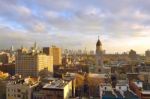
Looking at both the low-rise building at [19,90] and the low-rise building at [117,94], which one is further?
the low-rise building at [19,90]

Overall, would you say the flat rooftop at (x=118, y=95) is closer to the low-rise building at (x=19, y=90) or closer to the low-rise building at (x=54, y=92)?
the low-rise building at (x=54, y=92)

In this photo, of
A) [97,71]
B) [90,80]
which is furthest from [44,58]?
[90,80]

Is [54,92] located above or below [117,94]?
below

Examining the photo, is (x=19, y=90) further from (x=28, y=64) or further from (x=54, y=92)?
(x=28, y=64)

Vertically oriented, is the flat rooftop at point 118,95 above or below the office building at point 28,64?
below

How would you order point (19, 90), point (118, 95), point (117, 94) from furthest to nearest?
1. point (19, 90)
2. point (117, 94)
3. point (118, 95)

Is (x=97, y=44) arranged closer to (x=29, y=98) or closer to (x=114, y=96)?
(x=29, y=98)

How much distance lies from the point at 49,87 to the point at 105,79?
1369 cm

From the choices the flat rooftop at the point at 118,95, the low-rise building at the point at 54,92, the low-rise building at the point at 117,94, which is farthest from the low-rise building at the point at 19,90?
the flat rooftop at the point at 118,95

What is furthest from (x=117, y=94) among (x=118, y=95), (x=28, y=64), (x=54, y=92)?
(x=28, y=64)

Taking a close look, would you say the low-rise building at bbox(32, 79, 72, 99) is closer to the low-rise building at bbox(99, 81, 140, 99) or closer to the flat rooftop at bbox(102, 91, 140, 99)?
the low-rise building at bbox(99, 81, 140, 99)

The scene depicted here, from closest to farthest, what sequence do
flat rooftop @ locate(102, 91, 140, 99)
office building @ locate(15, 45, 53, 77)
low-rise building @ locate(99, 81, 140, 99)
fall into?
1. flat rooftop @ locate(102, 91, 140, 99)
2. low-rise building @ locate(99, 81, 140, 99)
3. office building @ locate(15, 45, 53, 77)

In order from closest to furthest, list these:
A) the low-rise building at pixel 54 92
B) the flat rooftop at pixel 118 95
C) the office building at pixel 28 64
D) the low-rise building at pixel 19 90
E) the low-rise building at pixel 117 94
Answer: the flat rooftop at pixel 118 95
the low-rise building at pixel 117 94
the low-rise building at pixel 54 92
the low-rise building at pixel 19 90
the office building at pixel 28 64

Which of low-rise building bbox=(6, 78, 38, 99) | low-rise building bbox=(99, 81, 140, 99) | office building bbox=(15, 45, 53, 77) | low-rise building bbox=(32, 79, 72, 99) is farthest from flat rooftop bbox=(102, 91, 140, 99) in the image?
office building bbox=(15, 45, 53, 77)
